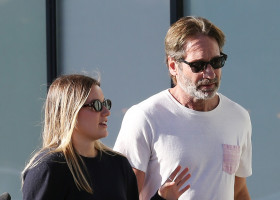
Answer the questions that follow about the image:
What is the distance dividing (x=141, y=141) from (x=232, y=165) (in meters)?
0.44

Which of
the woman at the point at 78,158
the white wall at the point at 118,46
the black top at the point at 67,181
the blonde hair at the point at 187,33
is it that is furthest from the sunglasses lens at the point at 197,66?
the white wall at the point at 118,46

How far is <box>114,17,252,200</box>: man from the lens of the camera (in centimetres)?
303

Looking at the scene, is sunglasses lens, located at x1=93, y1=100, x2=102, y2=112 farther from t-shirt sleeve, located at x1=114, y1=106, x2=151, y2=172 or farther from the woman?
t-shirt sleeve, located at x1=114, y1=106, x2=151, y2=172

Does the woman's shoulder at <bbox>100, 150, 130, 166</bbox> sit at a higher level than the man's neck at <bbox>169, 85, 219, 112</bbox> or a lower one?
lower

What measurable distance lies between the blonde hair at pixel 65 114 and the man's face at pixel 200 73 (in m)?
0.54

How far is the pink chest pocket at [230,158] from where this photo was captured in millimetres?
3078

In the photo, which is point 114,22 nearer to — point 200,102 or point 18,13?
point 18,13

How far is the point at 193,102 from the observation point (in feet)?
10.4

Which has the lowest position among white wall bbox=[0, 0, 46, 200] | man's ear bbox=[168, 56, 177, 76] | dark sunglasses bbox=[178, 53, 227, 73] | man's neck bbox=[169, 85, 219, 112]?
white wall bbox=[0, 0, 46, 200]

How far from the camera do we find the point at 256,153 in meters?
4.88

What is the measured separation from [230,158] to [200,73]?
409 mm

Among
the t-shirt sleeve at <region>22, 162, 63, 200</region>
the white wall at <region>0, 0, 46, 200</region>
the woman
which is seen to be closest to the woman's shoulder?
the woman

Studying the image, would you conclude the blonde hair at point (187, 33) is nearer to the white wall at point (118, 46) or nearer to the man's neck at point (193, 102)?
the man's neck at point (193, 102)

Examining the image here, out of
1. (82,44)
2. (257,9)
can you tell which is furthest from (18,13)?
(257,9)
